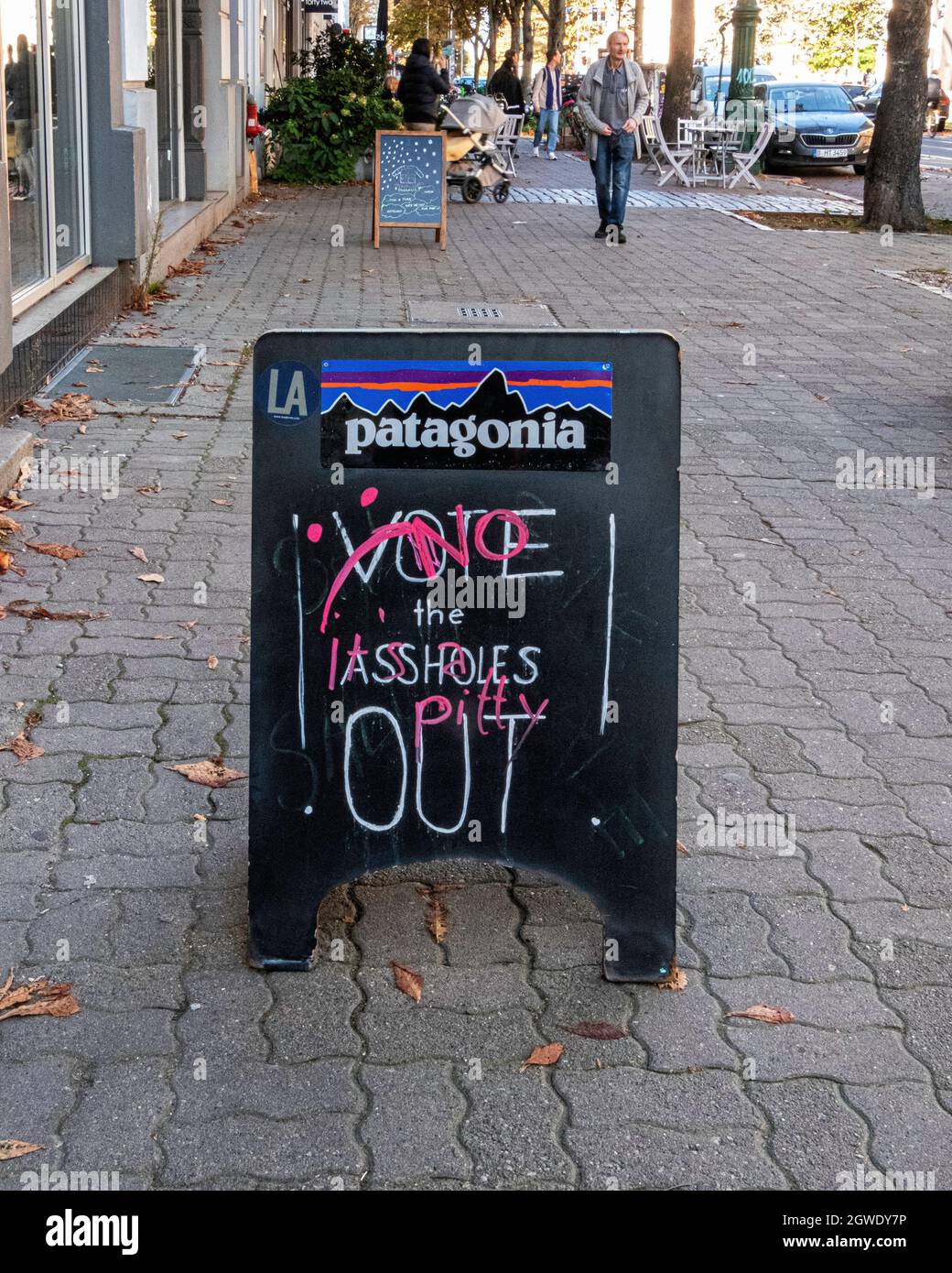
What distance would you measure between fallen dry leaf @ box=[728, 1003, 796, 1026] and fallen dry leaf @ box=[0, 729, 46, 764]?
2145 mm

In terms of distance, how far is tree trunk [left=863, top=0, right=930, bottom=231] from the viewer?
700 inches

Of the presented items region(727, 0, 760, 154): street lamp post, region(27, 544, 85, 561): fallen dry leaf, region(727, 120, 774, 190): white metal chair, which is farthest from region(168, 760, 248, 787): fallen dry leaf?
region(727, 0, 760, 154): street lamp post

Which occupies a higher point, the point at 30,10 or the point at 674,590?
→ the point at 30,10

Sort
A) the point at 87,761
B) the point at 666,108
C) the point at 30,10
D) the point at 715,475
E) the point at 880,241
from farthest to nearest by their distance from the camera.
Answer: the point at 666,108 → the point at 880,241 → the point at 30,10 → the point at 715,475 → the point at 87,761

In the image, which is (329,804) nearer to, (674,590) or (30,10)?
(674,590)

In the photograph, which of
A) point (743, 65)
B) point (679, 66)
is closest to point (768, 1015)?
point (743, 65)

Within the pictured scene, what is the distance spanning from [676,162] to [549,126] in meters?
9.81

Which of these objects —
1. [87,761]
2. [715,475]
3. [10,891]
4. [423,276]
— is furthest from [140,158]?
[10,891]

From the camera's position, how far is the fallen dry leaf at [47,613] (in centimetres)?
566

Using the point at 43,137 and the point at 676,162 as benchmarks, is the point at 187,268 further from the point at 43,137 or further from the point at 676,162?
the point at 676,162

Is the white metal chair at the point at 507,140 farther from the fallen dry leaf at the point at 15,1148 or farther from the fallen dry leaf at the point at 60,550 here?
the fallen dry leaf at the point at 15,1148

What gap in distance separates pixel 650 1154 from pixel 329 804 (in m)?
1.00

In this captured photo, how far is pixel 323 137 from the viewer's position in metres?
24.9

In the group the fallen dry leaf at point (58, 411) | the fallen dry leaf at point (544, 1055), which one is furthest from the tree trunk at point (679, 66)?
the fallen dry leaf at point (544, 1055)
